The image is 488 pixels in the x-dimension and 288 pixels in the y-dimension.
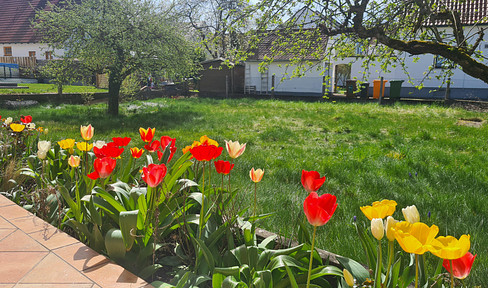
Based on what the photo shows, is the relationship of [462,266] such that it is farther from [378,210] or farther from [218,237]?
[218,237]

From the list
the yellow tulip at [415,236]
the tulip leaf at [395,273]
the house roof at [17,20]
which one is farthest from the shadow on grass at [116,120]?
the house roof at [17,20]

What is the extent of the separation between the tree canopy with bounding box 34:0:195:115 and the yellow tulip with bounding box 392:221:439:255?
11.6m

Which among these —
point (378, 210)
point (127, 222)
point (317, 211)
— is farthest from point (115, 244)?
point (378, 210)

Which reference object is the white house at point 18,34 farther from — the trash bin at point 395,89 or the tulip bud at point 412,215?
the tulip bud at point 412,215

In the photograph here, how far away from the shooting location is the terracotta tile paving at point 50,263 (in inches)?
70.4

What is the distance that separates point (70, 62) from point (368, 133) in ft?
32.1

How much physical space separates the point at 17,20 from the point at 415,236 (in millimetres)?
41578

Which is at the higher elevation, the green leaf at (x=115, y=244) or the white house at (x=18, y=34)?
the white house at (x=18, y=34)

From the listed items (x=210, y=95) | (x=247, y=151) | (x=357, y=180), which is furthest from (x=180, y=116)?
(x=210, y=95)

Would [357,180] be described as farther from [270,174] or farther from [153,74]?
[153,74]

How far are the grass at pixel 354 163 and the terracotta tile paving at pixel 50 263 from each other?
1025mm

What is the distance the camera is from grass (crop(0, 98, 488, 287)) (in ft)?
10.7

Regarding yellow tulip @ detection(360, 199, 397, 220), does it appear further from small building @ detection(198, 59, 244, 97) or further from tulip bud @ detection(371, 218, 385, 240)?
small building @ detection(198, 59, 244, 97)

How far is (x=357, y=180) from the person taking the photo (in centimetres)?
495
